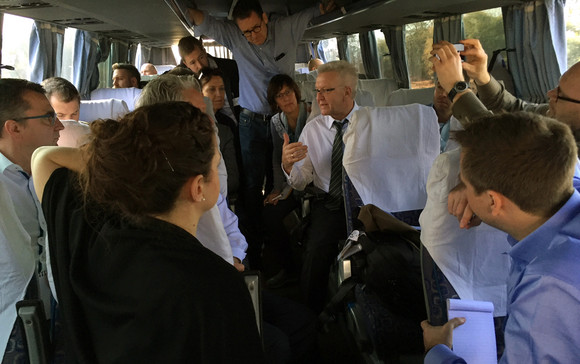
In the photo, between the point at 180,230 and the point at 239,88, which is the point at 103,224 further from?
the point at 239,88

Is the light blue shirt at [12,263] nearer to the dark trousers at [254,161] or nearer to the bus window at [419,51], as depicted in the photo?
the dark trousers at [254,161]

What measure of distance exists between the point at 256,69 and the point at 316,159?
66.6 inches

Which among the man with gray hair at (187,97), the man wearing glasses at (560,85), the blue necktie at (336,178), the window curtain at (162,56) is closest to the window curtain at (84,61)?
the blue necktie at (336,178)

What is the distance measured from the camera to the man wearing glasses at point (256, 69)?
4.75 metres

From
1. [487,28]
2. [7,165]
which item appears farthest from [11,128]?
[487,28]

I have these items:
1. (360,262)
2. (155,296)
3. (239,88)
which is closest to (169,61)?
(239,88)

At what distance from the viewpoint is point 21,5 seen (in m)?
4.49

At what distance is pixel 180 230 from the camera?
121cm

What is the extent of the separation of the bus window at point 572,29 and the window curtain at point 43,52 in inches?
250

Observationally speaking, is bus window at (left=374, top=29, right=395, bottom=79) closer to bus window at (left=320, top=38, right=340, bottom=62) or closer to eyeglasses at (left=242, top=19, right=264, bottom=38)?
bus window at (left=320, top=38, right=340, bottom=62)

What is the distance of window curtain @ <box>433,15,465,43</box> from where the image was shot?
6.50 metres

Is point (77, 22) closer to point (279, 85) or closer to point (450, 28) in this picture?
point (279, 85)

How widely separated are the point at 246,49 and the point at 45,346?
13.2ft

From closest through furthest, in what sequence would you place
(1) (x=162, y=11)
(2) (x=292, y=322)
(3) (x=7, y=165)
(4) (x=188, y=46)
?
(3) (x=7, y=165) → (2) (x=292, y=322) → (4) (x=188, y=46) → (1) (x=162, y=11)
